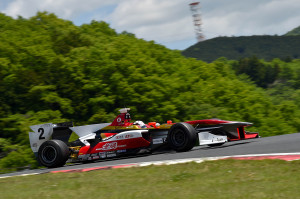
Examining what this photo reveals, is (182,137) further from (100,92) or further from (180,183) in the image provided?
(100,92)

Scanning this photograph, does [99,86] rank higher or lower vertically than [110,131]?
higher

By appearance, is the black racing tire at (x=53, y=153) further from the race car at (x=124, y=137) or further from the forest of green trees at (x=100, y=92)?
the forest of green trees at (x=100, y=92)

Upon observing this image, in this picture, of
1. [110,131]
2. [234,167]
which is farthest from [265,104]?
[234,167]

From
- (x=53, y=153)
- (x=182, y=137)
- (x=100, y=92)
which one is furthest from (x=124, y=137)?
(x=100, y=92)

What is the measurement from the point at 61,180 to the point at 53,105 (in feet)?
55.8

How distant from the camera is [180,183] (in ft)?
20.2

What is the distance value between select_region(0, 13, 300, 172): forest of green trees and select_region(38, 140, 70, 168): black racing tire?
8313 mm

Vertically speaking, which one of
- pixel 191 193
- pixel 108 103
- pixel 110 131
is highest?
pixel 108 103

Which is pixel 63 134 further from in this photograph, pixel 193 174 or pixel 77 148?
pixel 193 174

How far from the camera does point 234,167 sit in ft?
22.4

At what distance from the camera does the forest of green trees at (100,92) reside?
22906mm

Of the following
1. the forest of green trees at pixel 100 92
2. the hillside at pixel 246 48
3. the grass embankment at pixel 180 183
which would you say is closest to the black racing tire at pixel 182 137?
the grass embankment at pixel 180 183

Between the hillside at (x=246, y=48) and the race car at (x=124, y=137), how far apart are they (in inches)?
6130

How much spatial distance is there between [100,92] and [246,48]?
166150 mm
